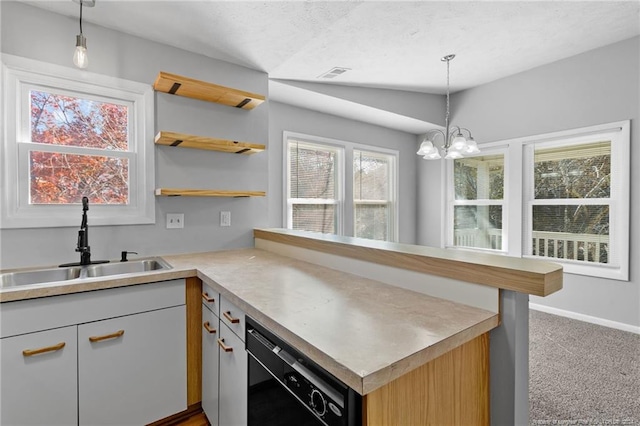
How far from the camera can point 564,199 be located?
360 cm

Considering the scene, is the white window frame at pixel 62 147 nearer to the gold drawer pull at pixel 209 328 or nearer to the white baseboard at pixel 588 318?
the gold drawer pull at pixel 209 328

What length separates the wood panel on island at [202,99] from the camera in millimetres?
2174

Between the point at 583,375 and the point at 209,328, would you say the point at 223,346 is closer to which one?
the point at 209,328

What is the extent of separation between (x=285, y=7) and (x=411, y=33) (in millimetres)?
1187

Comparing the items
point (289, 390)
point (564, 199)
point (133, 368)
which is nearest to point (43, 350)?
point (133, 368)

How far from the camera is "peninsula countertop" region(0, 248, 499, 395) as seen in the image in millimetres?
802

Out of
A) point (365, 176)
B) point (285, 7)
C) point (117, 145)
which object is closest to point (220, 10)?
point (285, 7)

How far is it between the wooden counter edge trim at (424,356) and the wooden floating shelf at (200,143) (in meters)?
1.97

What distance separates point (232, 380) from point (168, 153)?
1.73m

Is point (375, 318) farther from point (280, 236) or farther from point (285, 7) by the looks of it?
point (285, 7)

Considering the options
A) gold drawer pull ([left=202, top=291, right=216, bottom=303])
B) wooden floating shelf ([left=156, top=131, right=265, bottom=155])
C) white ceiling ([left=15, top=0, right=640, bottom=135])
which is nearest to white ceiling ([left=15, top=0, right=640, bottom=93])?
white ceiling ([left=15, top=0, right=640, bottom=135])

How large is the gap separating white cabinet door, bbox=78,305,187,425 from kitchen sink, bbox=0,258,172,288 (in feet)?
1.11

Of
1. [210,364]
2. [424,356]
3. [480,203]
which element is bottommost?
[210,364]

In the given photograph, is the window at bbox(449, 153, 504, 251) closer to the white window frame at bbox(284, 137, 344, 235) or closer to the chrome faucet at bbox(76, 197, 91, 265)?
the white window frame at bbox(284, 137, 344, 235)
